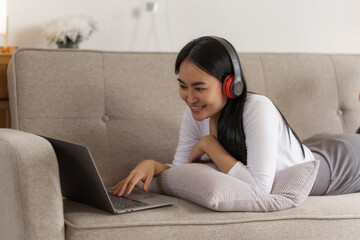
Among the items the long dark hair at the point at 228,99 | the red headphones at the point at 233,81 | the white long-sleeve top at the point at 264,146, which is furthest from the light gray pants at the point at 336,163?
the red headphones at the point at 233,81

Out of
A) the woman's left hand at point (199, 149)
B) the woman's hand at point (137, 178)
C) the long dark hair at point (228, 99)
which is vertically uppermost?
the long dark hair at point (228, 99)

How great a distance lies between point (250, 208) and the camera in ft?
4.50

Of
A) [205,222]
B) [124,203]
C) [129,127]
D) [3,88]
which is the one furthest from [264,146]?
[3,88]

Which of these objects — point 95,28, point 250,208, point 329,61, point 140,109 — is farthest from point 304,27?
point 250,208

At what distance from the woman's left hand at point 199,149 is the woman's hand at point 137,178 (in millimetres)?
134

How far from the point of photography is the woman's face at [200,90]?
1.49 m

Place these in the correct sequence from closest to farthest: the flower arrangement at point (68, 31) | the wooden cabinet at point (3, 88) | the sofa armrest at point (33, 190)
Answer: the sofa armrest at point (33, 190) < the wooden cabinet at point (3, 88) < the flower arrangement at point (68, 31)

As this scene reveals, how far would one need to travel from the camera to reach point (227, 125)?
154 cm

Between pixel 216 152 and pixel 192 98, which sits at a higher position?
pixel 192 98

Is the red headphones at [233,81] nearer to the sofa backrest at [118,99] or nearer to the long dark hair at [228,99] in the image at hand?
the long dark hair at [228,99]

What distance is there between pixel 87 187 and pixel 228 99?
506mm

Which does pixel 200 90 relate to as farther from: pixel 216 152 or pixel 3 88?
pixel 3 88

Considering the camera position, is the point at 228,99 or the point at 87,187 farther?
the point at 228,99

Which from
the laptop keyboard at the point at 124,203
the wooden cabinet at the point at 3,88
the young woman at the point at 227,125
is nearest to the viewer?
the laptop keyboard at the point at 124,203
